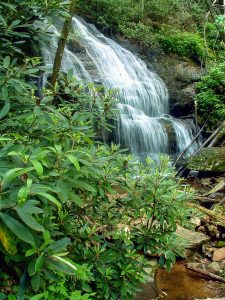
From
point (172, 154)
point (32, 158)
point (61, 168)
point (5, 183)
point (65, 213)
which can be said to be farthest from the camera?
point (172, 154)

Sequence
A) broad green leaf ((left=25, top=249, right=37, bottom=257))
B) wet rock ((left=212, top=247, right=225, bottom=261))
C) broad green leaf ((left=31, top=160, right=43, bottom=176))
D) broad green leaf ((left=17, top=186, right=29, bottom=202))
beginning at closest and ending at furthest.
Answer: broad green leaf ((left=17, top=186, right=29, bottom=202)), broad green leaf ((left=31, top=160, right=43, bottom=176)), broad green leaf ((left=25, top=249, right=37, bottom=257)), wet rock ((left=212, top=247, right=225, bottom=261))

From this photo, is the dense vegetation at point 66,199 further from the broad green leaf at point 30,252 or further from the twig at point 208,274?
the twig at point 208,274

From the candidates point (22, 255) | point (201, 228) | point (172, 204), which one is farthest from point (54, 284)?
point (201, 228)

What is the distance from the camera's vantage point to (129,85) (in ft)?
42.0

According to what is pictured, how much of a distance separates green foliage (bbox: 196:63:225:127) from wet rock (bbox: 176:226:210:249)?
7.92 meters

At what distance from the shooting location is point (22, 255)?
5.89ft

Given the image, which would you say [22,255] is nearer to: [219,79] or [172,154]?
[172,154]

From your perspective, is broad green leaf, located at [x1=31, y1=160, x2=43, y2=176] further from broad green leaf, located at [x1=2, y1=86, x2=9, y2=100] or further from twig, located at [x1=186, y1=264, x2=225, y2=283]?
twig, located at [x1=186, y1=264, x2=225, y2=283]

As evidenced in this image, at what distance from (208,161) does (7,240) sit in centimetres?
846

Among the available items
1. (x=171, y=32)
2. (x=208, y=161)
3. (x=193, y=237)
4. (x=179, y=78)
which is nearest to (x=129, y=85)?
(x=179, y=78)

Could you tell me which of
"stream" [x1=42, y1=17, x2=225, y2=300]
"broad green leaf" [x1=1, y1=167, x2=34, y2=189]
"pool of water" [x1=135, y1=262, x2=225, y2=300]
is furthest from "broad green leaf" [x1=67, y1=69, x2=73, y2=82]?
"stream" [x1=42, y1=17, x2=225, y2=300]

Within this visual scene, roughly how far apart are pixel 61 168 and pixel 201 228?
449 cm

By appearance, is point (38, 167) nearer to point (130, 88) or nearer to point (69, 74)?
point (69, 74)

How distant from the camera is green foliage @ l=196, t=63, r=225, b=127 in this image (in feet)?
42.6
